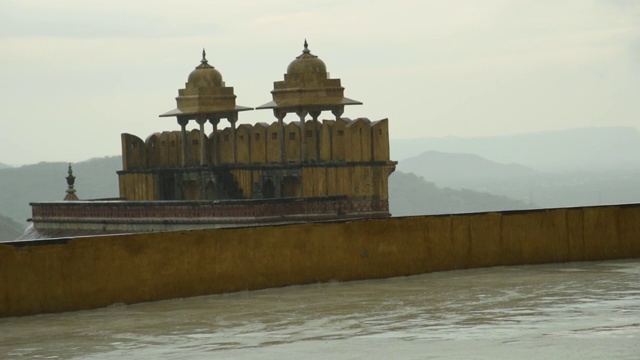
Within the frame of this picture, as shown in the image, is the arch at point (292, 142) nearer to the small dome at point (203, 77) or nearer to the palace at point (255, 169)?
the palace at point (255, 169)

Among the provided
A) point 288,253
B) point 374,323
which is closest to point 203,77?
point 288,253

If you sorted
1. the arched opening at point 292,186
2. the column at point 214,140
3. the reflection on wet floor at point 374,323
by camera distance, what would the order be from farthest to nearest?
1. the column at point 214,140
2. the arched opening at point 292,186
3. the reflection on wet floor at point 374,323

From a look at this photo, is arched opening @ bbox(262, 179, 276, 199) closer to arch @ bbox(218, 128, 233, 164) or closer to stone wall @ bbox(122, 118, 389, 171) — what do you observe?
stone wall @ bbox(122, 118, 389, 171)

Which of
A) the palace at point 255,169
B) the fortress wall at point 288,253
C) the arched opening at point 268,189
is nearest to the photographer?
the fortress wall at point 288,253

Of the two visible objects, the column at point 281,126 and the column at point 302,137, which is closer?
the column at point 302,137

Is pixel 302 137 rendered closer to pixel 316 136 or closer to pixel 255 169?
pixel 316 136

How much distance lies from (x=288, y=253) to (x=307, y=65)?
28351mm

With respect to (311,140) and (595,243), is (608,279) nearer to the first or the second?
(595,243)

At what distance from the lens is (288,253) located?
619 inches

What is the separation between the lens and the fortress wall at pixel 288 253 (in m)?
14.1

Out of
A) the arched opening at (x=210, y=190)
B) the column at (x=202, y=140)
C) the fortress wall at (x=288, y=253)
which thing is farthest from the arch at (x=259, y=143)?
the fortress wall at (x=288, y=253)

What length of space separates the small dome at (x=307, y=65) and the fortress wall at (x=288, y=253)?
1027 inches

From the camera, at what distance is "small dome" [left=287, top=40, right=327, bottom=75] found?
43.7 meters

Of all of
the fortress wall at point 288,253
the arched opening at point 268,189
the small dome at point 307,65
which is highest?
the small dome at point 307,65
